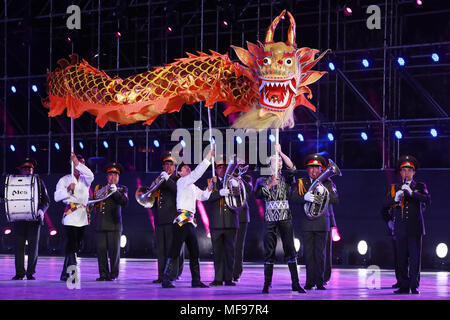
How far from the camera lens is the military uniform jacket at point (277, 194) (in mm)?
10023

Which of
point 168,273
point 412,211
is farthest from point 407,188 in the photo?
point 168,273

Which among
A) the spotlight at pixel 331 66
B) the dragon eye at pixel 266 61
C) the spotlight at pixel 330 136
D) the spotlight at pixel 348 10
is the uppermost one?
the spotlight at pixel 348 10

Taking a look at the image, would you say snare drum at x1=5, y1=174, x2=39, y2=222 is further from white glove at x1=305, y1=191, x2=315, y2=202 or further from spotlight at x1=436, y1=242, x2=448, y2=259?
spotlight at x1=436, y1=242, x2=448, y2=259

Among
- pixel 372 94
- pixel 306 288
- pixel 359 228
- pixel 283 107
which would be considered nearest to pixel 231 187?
pixel 306 288

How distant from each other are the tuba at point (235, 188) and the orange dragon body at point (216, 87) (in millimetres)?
1774

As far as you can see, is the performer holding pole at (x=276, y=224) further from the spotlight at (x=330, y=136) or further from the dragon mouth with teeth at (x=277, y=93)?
the spotlight at (x=330, y=136)

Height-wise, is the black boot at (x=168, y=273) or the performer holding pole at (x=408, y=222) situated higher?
the performer holding pole at (x=408, y=222)

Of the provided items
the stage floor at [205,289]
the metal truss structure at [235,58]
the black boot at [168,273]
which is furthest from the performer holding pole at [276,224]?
the metal truss structure at [235,58]

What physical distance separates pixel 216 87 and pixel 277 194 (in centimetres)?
143

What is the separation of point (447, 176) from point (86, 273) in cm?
618

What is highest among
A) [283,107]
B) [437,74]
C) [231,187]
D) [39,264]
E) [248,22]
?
[248,22]

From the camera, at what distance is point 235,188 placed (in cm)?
1163
